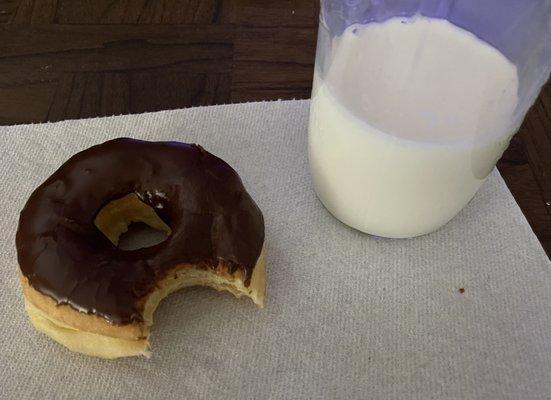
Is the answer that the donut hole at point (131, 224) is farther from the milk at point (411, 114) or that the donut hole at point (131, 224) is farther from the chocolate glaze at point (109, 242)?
the milk at point (411, 114)

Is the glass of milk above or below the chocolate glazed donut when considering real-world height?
above

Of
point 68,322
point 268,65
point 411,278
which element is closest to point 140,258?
point 68,322

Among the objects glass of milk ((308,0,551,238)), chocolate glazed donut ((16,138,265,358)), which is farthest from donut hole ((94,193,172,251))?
glass of milk ((308,0,551,238))

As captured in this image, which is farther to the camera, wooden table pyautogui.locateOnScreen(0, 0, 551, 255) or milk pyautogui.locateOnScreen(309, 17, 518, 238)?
wooden table pyautogui.locateOnScreen(0, 0, 551, 255)

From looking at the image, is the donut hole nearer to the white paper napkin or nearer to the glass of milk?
the white paper napkin

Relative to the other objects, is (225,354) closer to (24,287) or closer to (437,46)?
(24,287)

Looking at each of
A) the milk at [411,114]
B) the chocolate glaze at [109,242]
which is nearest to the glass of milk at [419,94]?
the milk at [411,114]
